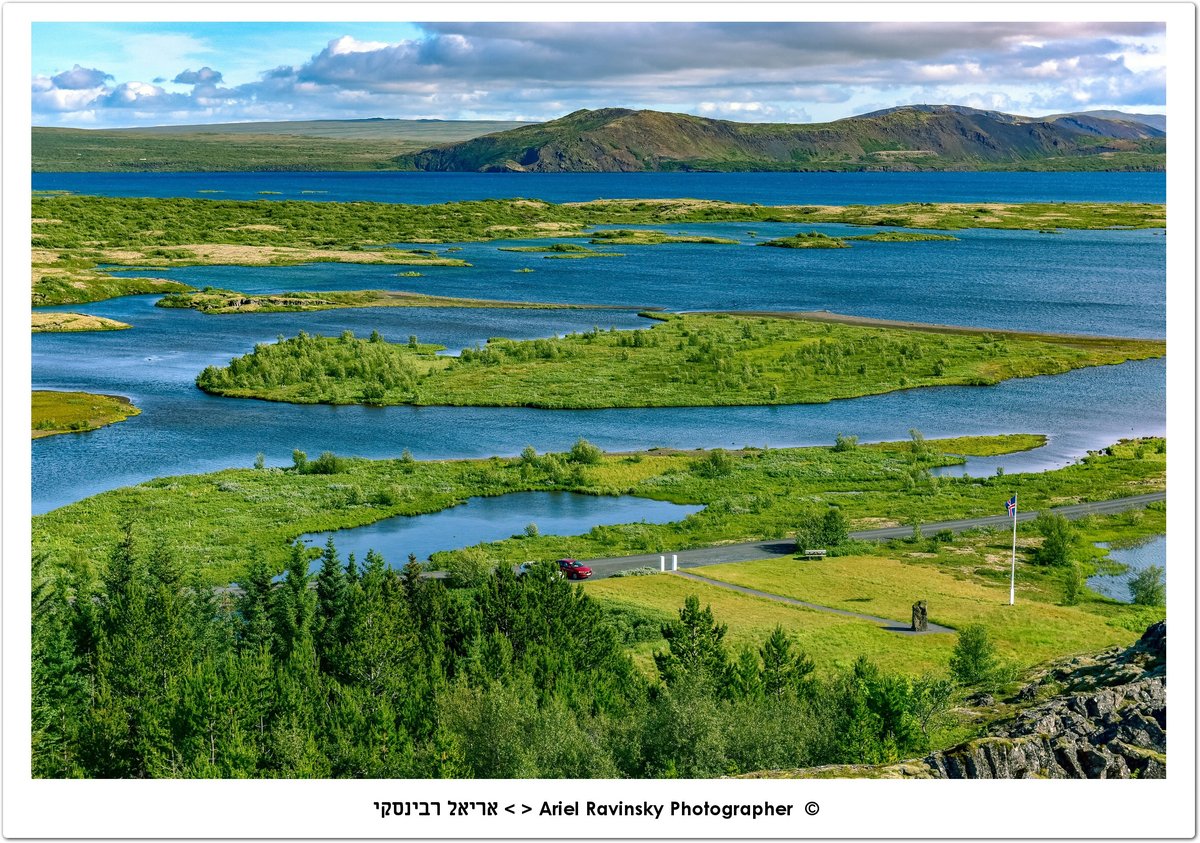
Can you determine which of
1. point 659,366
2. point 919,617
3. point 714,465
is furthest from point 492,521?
point 659,366

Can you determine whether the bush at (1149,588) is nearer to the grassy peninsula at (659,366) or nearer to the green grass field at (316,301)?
the grassy peninsula at (659,366)

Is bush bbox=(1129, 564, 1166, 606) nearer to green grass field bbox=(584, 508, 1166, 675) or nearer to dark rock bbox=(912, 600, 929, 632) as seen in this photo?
green grass field bbox=(584, 508, 1166, 675)

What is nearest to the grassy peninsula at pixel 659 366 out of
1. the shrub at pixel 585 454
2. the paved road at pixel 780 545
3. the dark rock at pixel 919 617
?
the shrub at pixel 585 454

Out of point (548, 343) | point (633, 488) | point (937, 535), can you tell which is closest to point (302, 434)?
point (633, 488)

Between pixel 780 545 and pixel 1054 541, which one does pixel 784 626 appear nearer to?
pixel 780 545

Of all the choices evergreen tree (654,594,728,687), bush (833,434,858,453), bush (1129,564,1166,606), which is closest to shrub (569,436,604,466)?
bush (833,434,858,453)
